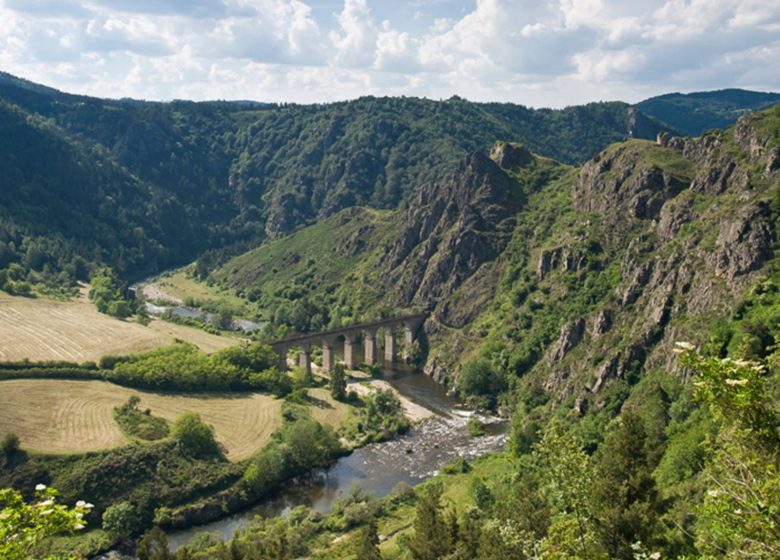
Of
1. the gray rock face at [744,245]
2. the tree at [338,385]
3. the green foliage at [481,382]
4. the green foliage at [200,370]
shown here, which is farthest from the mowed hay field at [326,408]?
the gray rock face at [744,245]

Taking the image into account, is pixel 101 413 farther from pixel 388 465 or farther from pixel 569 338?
pixel 569 338

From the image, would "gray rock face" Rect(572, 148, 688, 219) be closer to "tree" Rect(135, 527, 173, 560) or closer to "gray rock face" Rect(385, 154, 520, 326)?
"gray rock face" Rect(385, 154, 520, 326)

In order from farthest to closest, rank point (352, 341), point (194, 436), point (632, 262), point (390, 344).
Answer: point (390, 344) < point (352, 341) < point (632, 262) < point (194, 436)

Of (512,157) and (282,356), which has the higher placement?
(512,157)

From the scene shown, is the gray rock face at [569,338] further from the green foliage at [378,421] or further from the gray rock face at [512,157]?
the gray rock face at [512,157]

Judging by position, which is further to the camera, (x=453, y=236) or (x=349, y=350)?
(x=453, y=236)

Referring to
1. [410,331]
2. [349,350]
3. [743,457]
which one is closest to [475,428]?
[349,350]

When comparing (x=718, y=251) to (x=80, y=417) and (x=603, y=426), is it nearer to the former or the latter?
(x=603, y=426)

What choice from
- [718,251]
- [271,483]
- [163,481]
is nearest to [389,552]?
[271,483]
